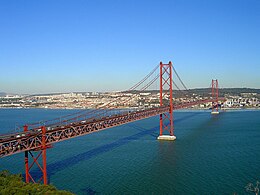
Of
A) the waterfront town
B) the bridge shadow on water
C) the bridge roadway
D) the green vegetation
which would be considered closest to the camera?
the green vegetation

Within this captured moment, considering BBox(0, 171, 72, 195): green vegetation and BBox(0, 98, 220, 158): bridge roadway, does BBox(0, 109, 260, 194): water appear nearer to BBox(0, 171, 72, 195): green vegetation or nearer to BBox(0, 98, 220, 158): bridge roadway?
BBox(0, 98, 220, 158): bridge roadway

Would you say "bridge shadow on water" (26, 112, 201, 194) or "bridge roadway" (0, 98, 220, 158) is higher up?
"bridge roadway" (0, 98, 220, 158)

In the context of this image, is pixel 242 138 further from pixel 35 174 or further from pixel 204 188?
pixel 35 174

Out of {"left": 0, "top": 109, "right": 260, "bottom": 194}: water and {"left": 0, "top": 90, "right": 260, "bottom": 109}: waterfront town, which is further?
{"left": 0, "top": 90, "right": 260, "bottom": 109}: waterfront town

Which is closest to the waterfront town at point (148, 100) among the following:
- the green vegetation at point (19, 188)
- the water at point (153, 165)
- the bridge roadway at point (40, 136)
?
Result: the water at point (153, 165)

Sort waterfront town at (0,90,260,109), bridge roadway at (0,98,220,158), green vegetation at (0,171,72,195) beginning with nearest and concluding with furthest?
green vegetation at (0,171,72,195), bridge roadway at (0,98,220,158), waterfront town at (0,90,260,109)

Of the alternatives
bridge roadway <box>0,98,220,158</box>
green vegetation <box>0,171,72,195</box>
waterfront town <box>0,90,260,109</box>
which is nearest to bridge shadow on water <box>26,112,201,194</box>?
bridge roadway <box>0,98,220,158</box>

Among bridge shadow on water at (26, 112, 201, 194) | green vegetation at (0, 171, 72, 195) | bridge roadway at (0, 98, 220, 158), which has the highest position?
bridge roadway at (0, 98, 220, 158)

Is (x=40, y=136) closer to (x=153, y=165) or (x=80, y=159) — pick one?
(x=80, y=159)

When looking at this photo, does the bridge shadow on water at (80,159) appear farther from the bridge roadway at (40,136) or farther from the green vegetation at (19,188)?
the green vegetation at (19,188)

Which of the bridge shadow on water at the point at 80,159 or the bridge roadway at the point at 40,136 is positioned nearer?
the bridge roadway at the point at 40,136

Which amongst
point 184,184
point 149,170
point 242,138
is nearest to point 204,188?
point 184,184
